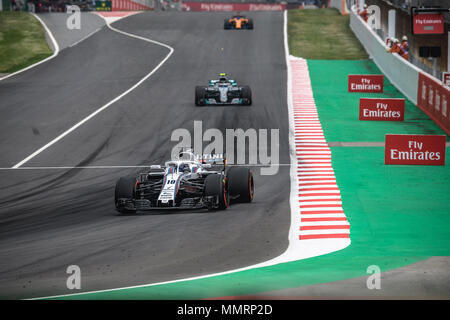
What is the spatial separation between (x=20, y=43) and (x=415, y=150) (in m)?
34.5

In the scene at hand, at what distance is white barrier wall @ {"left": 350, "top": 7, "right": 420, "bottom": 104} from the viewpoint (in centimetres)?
3378

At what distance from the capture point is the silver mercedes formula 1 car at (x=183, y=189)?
16438 mm

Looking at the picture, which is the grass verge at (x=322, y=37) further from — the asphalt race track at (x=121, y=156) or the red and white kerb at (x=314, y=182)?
the red and white kerb at (x=314, y=182)

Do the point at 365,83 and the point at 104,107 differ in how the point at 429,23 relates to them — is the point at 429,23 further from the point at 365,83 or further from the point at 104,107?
the point at 104,107

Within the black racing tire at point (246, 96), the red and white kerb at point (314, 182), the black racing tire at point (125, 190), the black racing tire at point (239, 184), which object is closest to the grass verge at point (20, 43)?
the black racing tire at point (246, 96)

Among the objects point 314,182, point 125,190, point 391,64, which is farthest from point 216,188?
point 391,64

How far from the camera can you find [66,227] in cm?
1552

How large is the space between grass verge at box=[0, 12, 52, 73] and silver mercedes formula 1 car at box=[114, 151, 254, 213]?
29.1 m

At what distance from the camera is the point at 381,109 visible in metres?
29.6

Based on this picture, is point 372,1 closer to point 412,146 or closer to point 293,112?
point 293,112

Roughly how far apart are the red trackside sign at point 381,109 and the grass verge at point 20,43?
22437 millimetres

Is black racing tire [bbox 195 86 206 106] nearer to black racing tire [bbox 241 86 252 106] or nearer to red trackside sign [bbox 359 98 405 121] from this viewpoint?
black racing tire [bbox 241 86 252 106]

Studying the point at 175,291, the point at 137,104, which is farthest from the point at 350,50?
the point at 175,291

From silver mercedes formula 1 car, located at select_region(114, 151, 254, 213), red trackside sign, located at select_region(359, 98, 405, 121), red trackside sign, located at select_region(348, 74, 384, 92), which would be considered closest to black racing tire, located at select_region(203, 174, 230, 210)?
silver mercedes formula 1 car, located at select_region(114, 151, 254, 213)
